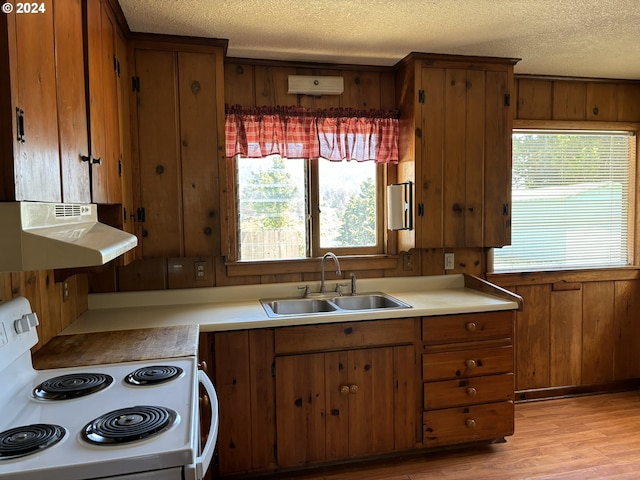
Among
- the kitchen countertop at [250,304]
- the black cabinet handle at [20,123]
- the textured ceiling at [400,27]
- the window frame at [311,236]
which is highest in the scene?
the textured ceiling at [400,27]

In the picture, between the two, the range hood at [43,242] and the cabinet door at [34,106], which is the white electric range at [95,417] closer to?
the range hood at [43,242]

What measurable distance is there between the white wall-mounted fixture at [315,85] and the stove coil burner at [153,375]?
1.87 m

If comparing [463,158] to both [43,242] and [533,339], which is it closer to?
[533,339]

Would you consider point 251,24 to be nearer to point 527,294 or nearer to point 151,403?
point 151,403

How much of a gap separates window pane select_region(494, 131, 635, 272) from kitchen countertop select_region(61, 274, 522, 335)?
651 millimetres

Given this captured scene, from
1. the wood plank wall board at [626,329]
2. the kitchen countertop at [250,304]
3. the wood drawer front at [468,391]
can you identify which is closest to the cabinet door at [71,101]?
the kitchen countertop at [250,304]

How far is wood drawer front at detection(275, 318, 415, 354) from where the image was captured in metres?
2.28

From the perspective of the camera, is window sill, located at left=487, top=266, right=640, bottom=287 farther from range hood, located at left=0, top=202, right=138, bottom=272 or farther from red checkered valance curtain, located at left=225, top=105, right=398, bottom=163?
range hood, located at left=0, top=202, right=138, bottom=272

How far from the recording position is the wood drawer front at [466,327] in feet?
7.99

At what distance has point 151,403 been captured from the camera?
129 cm

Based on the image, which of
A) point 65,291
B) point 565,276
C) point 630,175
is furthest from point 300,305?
point 630,175

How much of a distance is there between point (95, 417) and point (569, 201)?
10.9ft

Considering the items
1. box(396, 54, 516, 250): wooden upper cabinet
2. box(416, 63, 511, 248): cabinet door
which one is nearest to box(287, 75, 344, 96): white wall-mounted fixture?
box(396, 54, 516, 250): wooden upper cabinet

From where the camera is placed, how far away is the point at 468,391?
2.50 m
